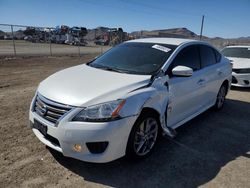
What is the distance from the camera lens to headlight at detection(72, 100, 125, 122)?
113 inches

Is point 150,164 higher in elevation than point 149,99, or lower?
lower

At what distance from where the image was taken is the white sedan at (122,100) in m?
2.90

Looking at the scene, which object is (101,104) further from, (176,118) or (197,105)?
(197,105)

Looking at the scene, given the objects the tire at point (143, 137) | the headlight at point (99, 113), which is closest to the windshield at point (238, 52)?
the tire at point (143, 137)

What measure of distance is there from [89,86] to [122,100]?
20.9 inches

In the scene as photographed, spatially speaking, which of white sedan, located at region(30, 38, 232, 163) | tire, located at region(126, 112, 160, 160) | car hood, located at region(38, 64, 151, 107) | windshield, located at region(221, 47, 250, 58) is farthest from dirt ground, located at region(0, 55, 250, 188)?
→ windshield, located at region(221, 47, 250, 58)

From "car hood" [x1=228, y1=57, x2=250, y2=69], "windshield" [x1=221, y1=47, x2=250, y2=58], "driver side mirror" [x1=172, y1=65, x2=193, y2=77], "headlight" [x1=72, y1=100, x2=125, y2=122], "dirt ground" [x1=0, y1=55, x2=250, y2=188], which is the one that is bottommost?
"dirt ground" [x1=0, y1=55, x2=250, y2=188]

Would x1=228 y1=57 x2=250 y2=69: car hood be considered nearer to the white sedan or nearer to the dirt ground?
the dirt ground

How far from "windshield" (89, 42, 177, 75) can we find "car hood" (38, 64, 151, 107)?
0.81 ft

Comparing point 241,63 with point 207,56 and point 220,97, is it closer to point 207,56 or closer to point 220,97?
point 220,97

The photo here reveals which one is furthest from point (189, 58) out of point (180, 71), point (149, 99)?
point (149, 99)

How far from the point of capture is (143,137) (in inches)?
137

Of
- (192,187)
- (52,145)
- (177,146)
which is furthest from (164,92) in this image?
(52,145)

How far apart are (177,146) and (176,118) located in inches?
17.7
